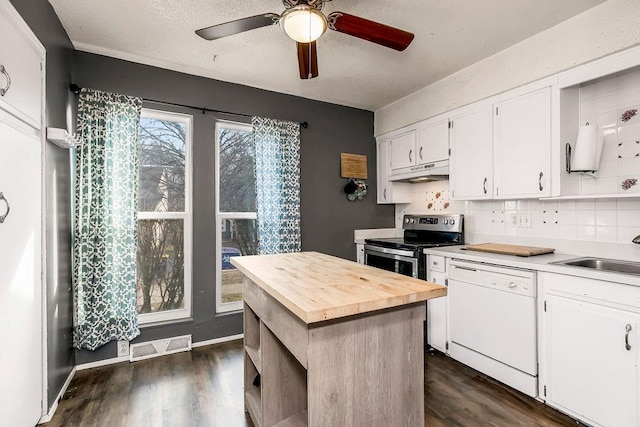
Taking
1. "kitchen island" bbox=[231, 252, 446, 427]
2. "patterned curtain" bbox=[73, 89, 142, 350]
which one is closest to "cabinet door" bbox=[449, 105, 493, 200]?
"kitchen island" bbox=[231, 252, 446, 427]

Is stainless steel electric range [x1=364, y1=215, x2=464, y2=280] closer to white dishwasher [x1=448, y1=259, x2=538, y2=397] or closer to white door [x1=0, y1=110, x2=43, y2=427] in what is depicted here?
white dishwasher [x1=448, y1=259, x2=538, y2=397]

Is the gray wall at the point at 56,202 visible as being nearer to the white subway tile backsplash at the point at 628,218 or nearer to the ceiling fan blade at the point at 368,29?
the ceiling fan blade at the point at 368,29

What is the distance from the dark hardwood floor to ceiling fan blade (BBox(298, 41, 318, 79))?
7.31ft

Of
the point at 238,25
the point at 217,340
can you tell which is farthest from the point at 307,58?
the point at 217,340

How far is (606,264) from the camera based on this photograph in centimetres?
214

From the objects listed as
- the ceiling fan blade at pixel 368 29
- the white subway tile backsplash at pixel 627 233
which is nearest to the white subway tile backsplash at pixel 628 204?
the white subway tile backsplash at pixel 627 233

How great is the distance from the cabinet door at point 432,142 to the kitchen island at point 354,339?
2065mm

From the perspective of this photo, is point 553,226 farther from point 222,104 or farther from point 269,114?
point 222,104

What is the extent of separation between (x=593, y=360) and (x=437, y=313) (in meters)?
1.15

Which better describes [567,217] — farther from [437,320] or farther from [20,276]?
[20,276]

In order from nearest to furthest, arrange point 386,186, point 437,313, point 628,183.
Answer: point 628,183, point 437,313, point 386,186

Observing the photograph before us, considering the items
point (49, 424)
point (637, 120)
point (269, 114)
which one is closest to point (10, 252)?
point (49, 424)

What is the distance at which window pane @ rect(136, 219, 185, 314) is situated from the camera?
2844mm

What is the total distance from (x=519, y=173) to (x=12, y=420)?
350cm
